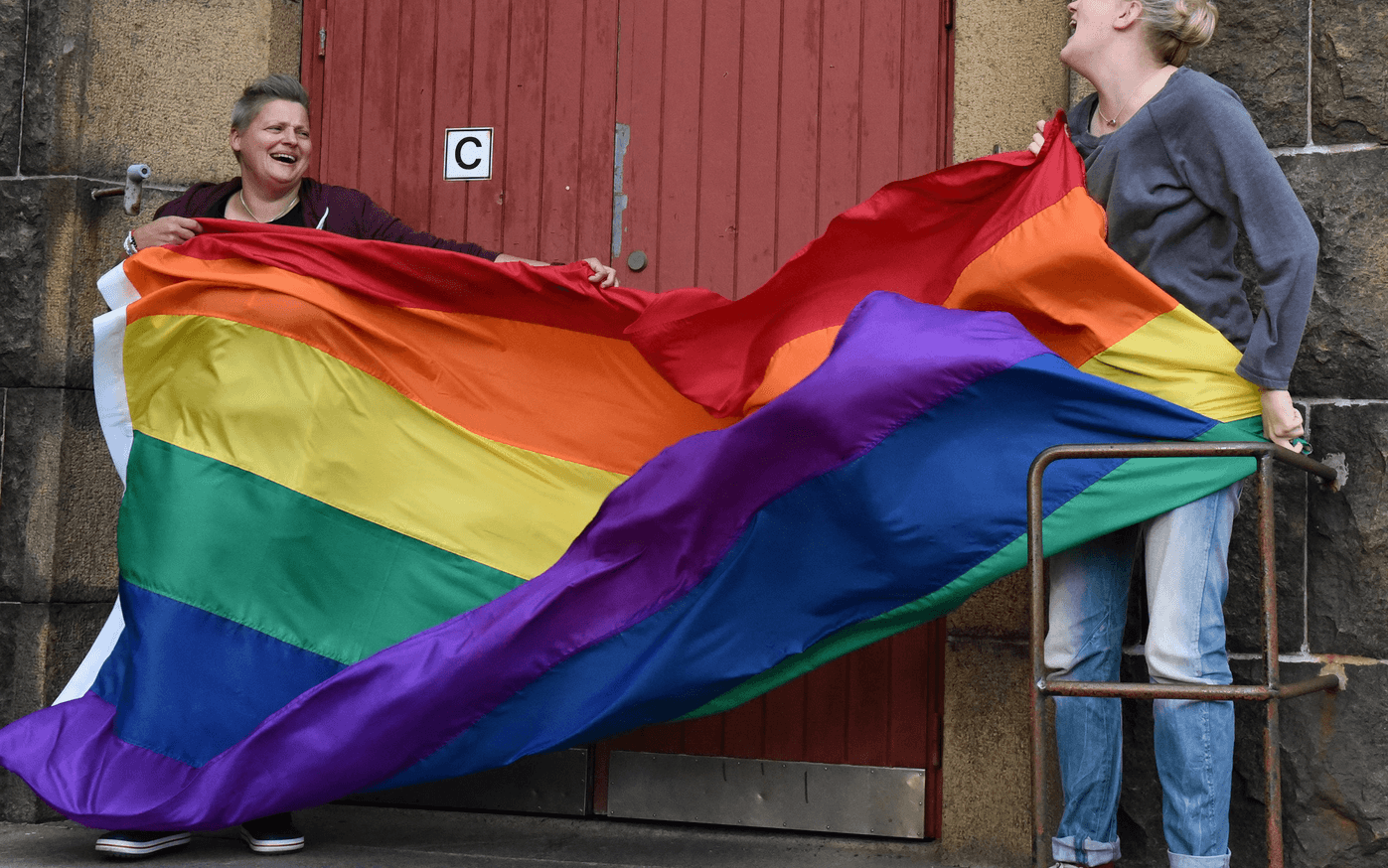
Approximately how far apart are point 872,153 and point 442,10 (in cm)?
162

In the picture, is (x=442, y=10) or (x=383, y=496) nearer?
(x=383, y=496)

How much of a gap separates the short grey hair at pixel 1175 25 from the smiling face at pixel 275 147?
97.5 inches

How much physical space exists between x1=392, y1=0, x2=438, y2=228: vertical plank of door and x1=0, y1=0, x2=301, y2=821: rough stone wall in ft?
1.98

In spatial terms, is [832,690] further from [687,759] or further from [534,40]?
[534,40]

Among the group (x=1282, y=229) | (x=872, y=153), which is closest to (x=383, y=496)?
(x=872, y=153)

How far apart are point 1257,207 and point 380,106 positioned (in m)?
2.97

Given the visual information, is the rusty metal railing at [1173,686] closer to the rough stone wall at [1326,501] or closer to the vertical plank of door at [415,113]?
the rough stone wall at [1326,501]

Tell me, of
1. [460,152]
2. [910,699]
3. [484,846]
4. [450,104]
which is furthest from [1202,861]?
[450,104]

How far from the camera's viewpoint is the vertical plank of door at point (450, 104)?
423cm

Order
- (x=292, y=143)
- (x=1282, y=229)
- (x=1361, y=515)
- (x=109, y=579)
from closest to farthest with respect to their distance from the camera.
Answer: (x=1282, y=229), (x=1361, y=515), (x=292, y=143), (x=109, y=579)

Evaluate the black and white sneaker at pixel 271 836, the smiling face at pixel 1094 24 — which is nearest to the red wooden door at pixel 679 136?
the smiling face at pixel 1094 24

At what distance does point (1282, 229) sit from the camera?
100 inches

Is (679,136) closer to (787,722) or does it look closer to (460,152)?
(460,152)

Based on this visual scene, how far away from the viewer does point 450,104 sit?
13.9ft
